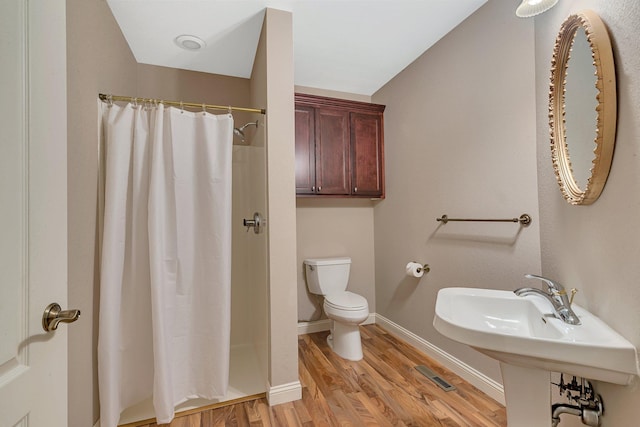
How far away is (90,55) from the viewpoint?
1375 millimetres

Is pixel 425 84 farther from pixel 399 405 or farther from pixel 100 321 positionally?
pixel 100 321

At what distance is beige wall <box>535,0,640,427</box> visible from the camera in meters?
0.82

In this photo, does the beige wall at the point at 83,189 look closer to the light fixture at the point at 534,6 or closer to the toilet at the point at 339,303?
the toilet at the point at 339,303

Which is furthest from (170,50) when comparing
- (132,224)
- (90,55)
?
(132,224)

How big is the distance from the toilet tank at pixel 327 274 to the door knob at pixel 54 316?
75.5 inches

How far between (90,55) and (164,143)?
0.52 meters

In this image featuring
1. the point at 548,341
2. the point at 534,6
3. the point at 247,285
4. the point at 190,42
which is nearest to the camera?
the point at 548,341

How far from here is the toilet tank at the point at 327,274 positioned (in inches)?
98.3

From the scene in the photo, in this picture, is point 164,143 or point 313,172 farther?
point 313,172

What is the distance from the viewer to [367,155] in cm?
268

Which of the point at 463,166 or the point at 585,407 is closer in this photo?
the point at 585,407

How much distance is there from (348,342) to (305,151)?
167 centimetres

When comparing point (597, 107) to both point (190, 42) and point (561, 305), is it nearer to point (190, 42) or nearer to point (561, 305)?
point (561, 305)

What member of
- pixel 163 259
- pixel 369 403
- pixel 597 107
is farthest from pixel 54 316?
pixel 597 107
